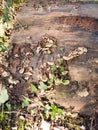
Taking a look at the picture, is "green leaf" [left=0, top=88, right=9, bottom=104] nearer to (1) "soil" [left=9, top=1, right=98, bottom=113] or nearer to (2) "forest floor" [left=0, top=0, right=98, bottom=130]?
(2) "forest floor" [left=0, top=0, right=98, bottom=130]

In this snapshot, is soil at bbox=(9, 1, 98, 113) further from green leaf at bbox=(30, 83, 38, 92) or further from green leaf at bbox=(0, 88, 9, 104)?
green leaf at bbox=(0, 88, 9, 104)

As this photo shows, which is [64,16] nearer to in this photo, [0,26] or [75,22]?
[75,22]

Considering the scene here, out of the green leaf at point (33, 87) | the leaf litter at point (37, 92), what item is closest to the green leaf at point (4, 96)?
the leaf litter at point (37, 92)

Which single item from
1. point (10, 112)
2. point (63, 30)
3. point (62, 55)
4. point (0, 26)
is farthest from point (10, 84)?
point (0, 26)

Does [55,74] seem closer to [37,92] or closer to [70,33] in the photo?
[37,92]

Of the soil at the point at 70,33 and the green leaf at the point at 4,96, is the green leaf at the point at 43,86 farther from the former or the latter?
the green leaf at the point at 4,96

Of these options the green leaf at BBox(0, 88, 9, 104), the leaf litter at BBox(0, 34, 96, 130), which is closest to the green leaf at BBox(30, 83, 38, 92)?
the leaf litter at BBox(0, 34, 96, 130)

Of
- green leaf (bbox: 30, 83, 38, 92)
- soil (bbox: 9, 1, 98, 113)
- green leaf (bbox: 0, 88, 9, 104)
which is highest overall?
soil (bbox: 9, 1, 98, 113)

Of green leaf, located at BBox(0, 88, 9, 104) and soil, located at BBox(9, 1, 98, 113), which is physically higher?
soil, located at BBox(9, 1, 98, 113)

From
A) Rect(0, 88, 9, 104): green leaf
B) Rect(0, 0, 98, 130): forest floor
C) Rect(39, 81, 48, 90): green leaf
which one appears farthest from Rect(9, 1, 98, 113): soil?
Rect(0, 88, 9, 104): green leaf

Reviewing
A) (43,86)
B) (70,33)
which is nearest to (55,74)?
(43,86)
